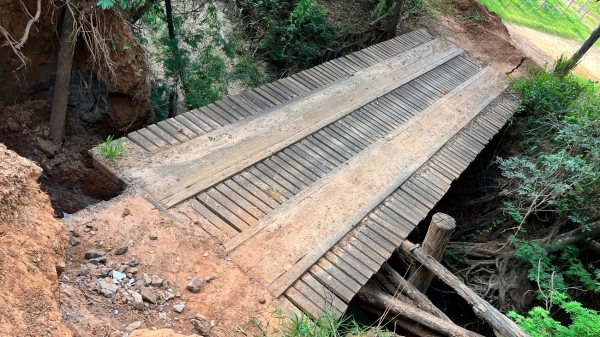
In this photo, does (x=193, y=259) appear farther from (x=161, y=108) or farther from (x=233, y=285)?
(x=161, y=108)

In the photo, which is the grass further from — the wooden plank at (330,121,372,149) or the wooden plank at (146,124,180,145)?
the wooden plank at (146,124,180,145)

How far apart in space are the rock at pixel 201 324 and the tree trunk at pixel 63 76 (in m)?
3.67

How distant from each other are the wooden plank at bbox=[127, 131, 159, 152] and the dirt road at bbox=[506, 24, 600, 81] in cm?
1272

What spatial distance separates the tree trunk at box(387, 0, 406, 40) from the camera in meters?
9.53

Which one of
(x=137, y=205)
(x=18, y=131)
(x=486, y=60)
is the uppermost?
(x=486, y=60)

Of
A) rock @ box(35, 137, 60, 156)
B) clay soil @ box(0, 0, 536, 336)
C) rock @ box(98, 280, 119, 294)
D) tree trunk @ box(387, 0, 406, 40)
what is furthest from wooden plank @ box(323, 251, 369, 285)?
tree trunk @ box(387, 0, 406, 40)

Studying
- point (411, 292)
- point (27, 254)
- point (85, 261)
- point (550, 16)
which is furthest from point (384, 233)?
point (550, 16)

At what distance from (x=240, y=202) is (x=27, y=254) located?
2.23 meters

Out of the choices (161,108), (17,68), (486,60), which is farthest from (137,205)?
(486,60)

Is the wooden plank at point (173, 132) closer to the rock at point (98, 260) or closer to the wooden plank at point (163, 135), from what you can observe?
the wooden plank at point (163, 135)

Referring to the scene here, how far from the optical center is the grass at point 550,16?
17386 mm

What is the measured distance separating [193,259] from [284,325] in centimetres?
92

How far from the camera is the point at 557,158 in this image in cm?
599

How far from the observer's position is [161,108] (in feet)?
25.2
